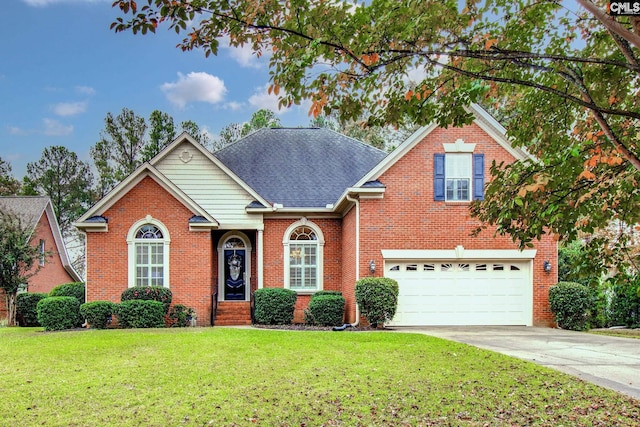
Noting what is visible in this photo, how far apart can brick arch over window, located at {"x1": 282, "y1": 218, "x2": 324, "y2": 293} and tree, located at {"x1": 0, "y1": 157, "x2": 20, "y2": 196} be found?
27.3 meters

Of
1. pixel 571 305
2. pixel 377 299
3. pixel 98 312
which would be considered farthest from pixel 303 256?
pixel 571 305

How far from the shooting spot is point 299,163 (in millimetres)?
21469

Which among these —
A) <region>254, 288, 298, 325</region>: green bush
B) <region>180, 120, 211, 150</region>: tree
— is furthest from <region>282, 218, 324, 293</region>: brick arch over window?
<region>180, 120, 211, 150</region>: tree

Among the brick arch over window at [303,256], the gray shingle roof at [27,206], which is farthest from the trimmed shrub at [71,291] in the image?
the gray shingle roof at [27,206]

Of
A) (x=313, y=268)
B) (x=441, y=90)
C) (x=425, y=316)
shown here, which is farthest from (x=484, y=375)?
(x=313, y=268)

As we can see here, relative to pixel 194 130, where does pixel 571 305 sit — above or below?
below

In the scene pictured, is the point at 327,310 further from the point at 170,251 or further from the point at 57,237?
the point at 57,237

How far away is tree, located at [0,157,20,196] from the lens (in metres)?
37.9

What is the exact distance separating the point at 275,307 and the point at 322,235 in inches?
126

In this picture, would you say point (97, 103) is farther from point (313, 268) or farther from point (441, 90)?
point (441, 90)

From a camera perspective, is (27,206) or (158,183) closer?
(158,183)

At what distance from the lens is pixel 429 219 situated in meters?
16.7

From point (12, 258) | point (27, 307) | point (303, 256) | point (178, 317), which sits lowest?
point (27, 307)

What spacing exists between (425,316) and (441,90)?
35.3 feet
